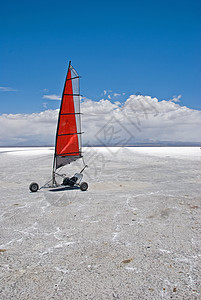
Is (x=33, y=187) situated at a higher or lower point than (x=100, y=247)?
higher

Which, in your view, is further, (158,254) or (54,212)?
(54,212)

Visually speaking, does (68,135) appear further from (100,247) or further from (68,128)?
(100,247)

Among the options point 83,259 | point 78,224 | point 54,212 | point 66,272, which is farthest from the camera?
point 54,212

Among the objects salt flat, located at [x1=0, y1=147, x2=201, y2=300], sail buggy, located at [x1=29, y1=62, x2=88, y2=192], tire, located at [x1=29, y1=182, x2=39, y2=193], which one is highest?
sail buggy, located at [x1=29, y1=62, x2=88, y2=192]

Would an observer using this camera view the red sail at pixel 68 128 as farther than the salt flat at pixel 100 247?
Yes

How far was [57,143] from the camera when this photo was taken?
1084cm

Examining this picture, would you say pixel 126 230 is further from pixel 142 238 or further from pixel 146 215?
pixel 146 215

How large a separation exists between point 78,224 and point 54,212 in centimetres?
145

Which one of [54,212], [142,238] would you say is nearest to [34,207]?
[54,212]

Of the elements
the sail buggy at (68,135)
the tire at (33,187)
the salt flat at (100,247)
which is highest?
the sail buggy at (68,135)

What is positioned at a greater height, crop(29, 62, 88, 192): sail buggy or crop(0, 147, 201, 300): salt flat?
crop(29, 62, 88, 192): sail buggy

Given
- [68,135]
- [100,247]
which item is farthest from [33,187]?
[100,247]

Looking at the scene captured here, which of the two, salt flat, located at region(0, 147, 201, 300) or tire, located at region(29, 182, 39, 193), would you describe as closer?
salt flat, located at region(0, 147, 201, 300)

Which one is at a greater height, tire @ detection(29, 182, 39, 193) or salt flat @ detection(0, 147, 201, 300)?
tire @ detection(29, 182, 39, 193)
